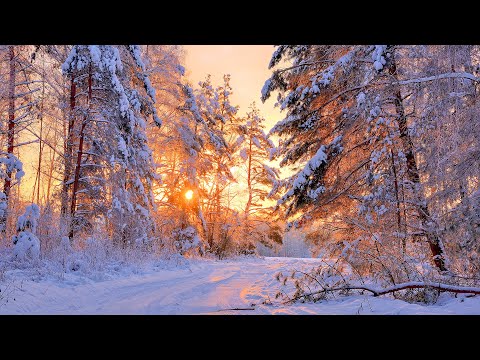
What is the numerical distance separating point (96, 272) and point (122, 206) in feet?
18.9

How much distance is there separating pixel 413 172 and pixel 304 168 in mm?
2564

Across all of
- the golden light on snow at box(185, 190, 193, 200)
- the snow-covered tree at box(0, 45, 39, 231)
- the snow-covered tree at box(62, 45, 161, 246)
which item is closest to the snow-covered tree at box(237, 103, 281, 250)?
the golden light on snow at box(185, 190, 193, 200)

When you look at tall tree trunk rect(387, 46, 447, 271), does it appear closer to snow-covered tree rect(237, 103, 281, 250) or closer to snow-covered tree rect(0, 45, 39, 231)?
snow-covered tree rect(0, 45, 39, 231)

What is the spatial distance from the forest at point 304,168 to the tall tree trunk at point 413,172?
0.05m

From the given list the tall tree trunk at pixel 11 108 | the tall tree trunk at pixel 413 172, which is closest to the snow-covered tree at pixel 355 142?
the tall tree trunk at pixel 413 172

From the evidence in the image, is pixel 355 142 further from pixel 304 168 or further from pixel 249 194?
pixel 249 194

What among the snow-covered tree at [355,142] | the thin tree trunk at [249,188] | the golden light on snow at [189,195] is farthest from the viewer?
the thin tree trunk at [249,188]

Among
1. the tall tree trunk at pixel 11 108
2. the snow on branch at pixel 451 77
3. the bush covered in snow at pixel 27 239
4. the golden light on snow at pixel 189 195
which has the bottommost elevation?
the bush covered in snow at pixel 27 239

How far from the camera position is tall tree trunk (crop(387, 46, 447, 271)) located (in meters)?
7.00

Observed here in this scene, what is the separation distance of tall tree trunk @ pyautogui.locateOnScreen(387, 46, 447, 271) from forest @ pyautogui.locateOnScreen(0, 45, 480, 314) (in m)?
0.05

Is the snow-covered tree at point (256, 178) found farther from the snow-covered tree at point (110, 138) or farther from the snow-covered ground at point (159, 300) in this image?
the snow-covered ground at point (159, 300)

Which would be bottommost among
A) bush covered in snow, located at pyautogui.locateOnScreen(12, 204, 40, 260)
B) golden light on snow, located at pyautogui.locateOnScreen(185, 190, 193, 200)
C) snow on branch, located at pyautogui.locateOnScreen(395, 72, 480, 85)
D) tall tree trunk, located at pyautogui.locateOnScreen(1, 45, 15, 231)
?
bush covered in snow, located at pyautogui.locateOnScreen(12, 204, 40, 260)

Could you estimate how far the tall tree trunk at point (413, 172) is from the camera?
7004mm
